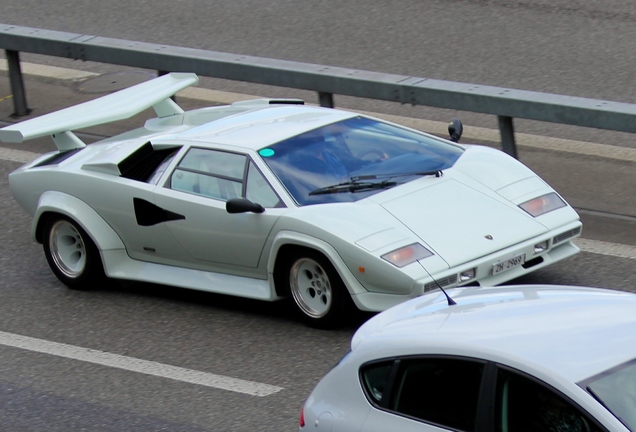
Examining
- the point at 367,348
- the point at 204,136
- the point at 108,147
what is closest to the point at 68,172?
the point at 108,147

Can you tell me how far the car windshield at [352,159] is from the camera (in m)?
8.56

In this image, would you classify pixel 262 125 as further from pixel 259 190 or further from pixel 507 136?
pixel 507 136

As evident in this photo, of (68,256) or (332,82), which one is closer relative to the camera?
(68,256)

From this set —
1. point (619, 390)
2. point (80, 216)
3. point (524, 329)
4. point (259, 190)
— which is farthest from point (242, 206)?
point (619, 390)

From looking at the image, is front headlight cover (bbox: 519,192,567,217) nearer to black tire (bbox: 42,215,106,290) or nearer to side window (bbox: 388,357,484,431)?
black tire (bbox: 42,215,106,290)

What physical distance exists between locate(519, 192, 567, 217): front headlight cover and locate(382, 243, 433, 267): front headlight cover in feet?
3.35

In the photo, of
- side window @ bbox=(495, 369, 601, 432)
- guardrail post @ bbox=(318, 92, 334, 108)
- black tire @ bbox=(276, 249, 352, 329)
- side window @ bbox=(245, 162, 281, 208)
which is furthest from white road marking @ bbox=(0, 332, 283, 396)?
guardrail post @ bbox=(318, 92, 334, 108)

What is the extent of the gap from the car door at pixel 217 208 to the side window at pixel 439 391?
3450 mm

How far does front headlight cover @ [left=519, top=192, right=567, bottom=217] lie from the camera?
340 inches

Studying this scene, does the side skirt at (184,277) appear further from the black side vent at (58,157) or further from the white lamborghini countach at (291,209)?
the black side vent at (58,157)

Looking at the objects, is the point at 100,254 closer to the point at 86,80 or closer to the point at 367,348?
the point at 367,348

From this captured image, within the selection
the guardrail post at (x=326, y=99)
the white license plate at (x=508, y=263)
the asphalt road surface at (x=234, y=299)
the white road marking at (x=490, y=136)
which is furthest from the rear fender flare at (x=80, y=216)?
the white road marking at (x=490, y=136)

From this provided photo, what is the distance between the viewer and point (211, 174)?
29.2 ft

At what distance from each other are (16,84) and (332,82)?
4.07 meters
